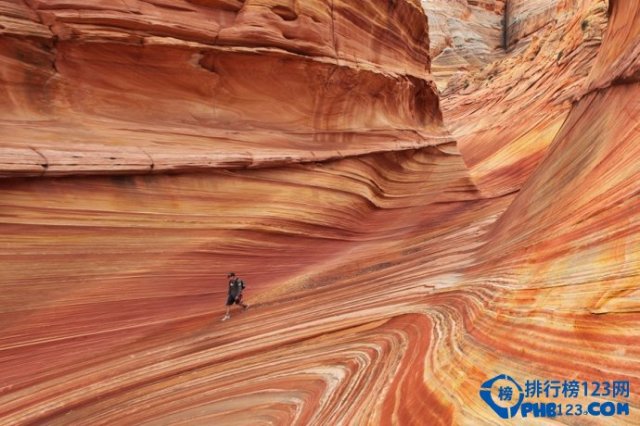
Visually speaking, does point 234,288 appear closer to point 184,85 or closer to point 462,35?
point 184,85

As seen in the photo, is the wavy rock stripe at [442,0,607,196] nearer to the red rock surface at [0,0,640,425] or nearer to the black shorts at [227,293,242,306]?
the red rock surface at [0,0,640,425]

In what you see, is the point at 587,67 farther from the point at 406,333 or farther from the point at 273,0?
the point at 406,333

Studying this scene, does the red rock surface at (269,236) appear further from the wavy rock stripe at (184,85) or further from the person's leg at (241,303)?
the person's leg at (241,303)

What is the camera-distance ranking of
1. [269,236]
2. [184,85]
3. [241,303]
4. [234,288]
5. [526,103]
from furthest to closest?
1. [526,103]
2. [269,236]
3. [184,85]
4. [241,303]
5. [234,288]

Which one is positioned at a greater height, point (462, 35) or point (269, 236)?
point (462, 35)

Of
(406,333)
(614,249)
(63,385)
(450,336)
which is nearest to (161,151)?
(63,385)

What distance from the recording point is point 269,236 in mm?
7898

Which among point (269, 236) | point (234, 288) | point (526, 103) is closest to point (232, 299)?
point (234, 288)

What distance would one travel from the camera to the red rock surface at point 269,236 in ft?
12.5

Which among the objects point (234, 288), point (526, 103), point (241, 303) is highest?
point (526, 103)

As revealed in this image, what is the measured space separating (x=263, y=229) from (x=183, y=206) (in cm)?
146

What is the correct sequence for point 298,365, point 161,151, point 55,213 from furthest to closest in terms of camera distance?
point 161,151 → point 55,213 → point 298,365

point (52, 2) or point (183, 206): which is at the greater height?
point (52, 2)

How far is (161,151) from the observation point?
269 inches
